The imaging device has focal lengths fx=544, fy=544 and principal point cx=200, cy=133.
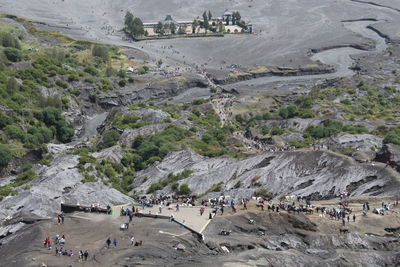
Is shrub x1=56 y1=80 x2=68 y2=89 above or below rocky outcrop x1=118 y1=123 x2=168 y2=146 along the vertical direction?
above

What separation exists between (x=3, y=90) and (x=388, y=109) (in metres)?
103

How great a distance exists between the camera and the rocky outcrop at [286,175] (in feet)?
238

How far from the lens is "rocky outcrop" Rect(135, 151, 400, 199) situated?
238 feet

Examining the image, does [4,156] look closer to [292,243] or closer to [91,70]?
[292,243]

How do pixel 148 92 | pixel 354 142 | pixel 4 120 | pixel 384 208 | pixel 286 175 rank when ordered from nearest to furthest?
pixel 384 208 < pixel 286 175 < pixel 354 142 < pixel 4 120 < pixel 148 92

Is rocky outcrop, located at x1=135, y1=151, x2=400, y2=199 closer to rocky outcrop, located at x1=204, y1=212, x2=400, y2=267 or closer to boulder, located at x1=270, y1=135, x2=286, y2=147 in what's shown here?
rocky outcrop, located at x1=204, y1=212, x2=400, y2=267

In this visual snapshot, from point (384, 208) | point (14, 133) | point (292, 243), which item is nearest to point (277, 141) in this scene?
point (384, 208)

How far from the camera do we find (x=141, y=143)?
370 feet

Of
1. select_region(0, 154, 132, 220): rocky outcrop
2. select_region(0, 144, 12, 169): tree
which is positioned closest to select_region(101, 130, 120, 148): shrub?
select_region(0, 144, 12, 169): tree

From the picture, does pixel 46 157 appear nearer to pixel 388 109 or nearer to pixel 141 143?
pixel 141 143

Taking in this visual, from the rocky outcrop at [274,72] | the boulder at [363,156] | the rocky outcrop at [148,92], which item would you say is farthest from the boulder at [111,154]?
the rocky outcrop at [274,72]

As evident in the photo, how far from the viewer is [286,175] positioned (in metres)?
81.4

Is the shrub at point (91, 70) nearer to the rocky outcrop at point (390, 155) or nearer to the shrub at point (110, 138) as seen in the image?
the shrub at point (110, 138)

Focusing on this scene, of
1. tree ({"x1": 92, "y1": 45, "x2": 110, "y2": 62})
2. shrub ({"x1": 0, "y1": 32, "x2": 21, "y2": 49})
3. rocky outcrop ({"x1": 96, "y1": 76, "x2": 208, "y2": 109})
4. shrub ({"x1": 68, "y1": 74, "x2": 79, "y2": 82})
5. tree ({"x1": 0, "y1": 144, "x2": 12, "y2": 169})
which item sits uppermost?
shrub ({"x1": 0, "y1": 32, "x2": 21, "y2": 49})
